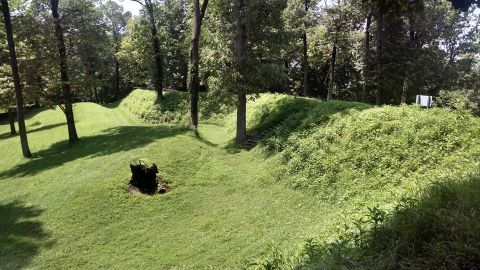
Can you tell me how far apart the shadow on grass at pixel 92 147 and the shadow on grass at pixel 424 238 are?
17.9m

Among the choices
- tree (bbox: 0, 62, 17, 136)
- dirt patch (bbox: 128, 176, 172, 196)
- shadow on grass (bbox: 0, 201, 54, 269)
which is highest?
tree (bbox: 0, 62, 17, 136)

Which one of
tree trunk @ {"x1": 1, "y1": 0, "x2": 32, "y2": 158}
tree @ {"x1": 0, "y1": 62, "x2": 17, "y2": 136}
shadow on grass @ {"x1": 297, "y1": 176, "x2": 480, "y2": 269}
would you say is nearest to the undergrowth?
shadow on grass @ {"x1": 297, "y1": 176, "x2": 480, "y2": 269}

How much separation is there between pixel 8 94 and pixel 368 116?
28.7 metres

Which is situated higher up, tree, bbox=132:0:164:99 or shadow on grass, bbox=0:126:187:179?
tree, bbox=132:0:164:99

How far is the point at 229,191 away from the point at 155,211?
10.5 ft

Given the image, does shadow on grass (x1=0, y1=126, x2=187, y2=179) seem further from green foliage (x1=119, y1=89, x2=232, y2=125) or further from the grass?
green foliage (x1=119, y1=89, x2=232, y2=125)

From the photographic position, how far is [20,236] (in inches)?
531

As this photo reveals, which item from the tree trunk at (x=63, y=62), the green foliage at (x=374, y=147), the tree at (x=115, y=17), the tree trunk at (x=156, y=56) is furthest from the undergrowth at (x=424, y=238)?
the tree at (x=115, y=17)

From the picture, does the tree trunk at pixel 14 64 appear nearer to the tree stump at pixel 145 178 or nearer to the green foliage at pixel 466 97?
the tree stump at pixel 145 178

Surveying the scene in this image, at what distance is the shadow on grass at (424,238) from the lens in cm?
479

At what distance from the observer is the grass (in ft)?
35.0

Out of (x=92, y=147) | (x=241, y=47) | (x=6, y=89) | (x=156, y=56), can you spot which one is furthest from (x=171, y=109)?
(x=241, y=47)

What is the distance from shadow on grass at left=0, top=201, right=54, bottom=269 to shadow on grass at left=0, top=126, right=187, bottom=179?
613cm

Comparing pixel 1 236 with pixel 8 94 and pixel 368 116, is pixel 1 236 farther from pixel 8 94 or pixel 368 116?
pixel 8 94
